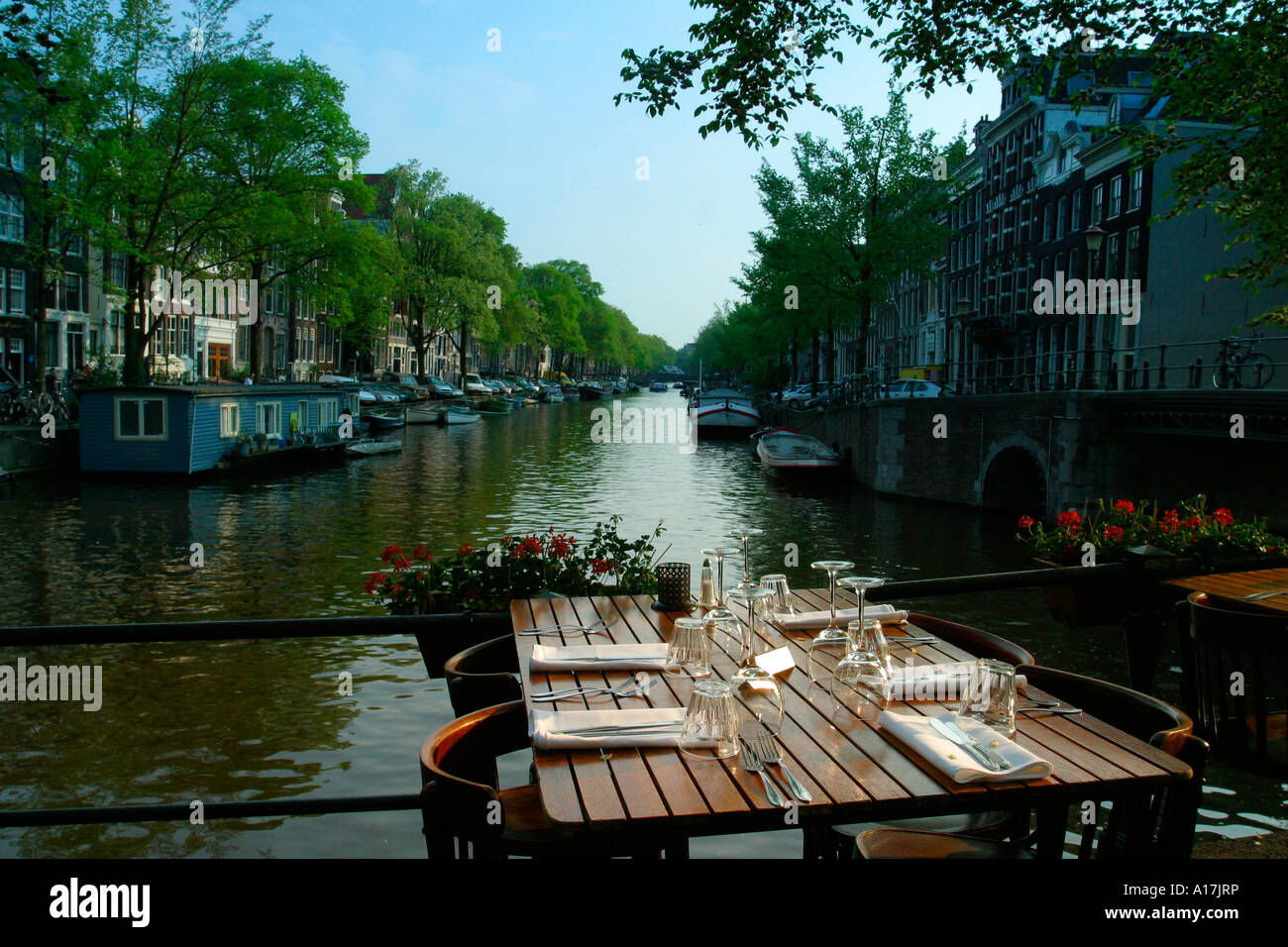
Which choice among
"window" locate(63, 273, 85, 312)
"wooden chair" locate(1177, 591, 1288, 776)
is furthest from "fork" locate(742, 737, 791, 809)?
"window" locate(63, 273, 85, 312)

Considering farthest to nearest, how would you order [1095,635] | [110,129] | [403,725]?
[110,129] < [1095,635] < [403,725]

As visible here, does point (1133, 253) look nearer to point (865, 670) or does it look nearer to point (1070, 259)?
point (1070, 259)

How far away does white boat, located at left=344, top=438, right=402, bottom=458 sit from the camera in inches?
1451

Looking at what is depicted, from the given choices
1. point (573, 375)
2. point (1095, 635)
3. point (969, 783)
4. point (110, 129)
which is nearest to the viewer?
point (969, 783)

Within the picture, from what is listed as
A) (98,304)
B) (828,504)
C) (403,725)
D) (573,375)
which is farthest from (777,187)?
(573,375)

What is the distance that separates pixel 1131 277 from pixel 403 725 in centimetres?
3153

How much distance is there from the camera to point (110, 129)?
105 feet

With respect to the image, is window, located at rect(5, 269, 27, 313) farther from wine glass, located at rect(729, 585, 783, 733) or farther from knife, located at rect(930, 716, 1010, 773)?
knife, located at rect(930, 716, 1010, 773)

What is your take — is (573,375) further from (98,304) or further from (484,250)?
(98,304)

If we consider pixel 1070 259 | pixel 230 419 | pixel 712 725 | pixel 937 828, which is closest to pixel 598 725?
pixel 712 725

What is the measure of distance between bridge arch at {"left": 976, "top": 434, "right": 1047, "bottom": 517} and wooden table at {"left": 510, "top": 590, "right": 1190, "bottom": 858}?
22373 mm

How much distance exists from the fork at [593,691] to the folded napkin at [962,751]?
798 millimetres

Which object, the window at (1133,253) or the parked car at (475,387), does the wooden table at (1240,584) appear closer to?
the window at (1133,253)
